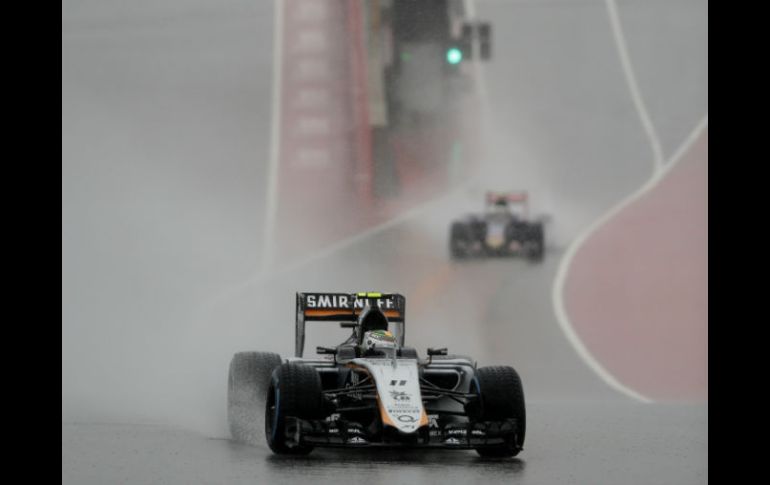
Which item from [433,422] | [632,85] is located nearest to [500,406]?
[433,422]

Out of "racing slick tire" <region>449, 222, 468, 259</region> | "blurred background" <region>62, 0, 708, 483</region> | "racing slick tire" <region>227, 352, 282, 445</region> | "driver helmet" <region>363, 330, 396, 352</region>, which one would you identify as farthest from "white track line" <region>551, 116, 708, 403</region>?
"driver helmet" <region>363, 330, 396, 352</region>

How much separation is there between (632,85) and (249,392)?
13.3m

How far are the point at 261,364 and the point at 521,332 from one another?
9075mm

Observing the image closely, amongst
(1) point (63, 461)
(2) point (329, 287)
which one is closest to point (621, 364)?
(2) point (329, 287)

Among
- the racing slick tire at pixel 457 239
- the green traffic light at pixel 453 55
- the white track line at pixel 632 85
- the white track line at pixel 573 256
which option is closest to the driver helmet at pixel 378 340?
the white track line at pixel 573 256

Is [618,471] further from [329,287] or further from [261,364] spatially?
[329,287]

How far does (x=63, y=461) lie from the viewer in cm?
1327

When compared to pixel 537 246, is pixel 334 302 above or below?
below

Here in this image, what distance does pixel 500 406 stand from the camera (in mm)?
13891

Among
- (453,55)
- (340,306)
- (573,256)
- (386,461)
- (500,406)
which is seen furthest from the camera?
(453,55)

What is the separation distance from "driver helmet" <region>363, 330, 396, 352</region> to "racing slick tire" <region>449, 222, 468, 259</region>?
9.85 metres

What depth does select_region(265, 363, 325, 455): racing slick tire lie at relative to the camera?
44.1 ft

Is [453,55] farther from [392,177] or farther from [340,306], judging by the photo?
[340,306]

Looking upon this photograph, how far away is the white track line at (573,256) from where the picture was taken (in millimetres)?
22969
